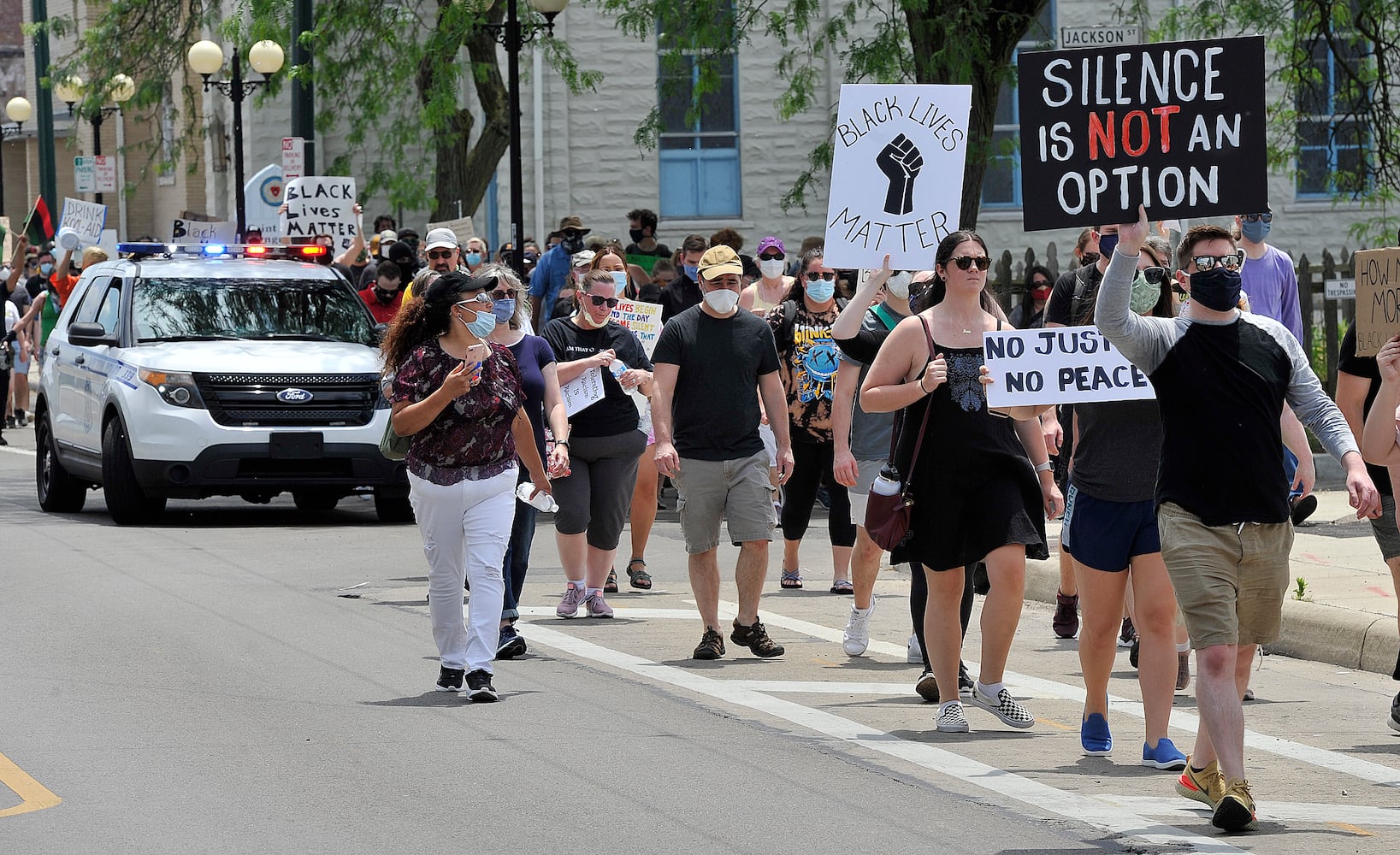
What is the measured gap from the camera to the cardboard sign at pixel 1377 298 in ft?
24.7

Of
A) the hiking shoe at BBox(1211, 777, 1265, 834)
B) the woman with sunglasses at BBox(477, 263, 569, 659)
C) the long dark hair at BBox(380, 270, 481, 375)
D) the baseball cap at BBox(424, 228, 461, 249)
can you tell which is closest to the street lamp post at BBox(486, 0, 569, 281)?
the baseball cap at BBox(424, 228, 461, 249)

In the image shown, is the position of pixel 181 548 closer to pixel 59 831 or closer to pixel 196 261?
pixel 196 261

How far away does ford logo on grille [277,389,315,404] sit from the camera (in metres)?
15.6

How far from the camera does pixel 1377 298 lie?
25.0ft

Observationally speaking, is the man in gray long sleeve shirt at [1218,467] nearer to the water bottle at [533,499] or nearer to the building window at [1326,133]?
the water bottle at [533,499]

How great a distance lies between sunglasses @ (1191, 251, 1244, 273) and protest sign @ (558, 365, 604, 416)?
496 cm

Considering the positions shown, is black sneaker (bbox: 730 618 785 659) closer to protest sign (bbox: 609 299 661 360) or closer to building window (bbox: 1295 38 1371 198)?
protest sign (bbox: 609 299 661 360)

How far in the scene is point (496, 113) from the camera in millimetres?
24938

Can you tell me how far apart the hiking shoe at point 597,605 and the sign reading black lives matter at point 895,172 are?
112 inches

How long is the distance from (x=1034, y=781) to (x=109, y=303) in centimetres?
1130

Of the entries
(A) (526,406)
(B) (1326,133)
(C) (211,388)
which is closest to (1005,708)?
(A) (526,406)

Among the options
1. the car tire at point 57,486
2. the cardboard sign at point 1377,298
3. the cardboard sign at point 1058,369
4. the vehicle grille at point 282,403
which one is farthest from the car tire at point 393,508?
the cardboard sign at point 1377,298

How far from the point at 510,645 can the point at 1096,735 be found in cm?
336

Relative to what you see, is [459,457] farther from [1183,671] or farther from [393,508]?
[393,508]
